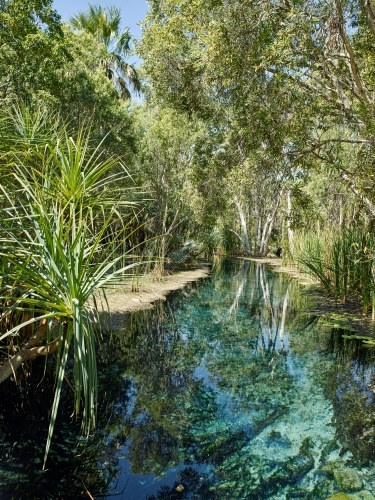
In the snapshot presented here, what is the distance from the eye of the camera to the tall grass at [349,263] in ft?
25.0

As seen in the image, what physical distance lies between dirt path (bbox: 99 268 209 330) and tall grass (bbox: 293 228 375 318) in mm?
4163

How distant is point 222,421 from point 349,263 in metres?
5.82

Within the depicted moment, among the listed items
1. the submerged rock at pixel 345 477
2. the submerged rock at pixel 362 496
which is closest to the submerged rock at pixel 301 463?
the submerged rock at pixel 345 477

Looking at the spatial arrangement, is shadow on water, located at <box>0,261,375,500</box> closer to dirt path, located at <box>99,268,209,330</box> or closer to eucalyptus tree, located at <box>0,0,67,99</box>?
dirt path, located at <box>99,268,209,330</box>

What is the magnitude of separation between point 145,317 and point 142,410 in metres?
4.40

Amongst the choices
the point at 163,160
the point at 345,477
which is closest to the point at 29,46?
the point at 163,160

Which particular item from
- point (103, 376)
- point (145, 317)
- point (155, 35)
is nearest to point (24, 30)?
point (155, 35)

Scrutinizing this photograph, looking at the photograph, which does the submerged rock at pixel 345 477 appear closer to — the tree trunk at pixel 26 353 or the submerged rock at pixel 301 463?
the submerged rock at pixel 301 463

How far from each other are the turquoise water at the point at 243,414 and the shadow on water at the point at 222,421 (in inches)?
0.5

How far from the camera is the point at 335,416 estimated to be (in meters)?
4.32

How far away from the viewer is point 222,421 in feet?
13.6

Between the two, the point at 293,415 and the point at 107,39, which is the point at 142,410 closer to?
the point at 293,415

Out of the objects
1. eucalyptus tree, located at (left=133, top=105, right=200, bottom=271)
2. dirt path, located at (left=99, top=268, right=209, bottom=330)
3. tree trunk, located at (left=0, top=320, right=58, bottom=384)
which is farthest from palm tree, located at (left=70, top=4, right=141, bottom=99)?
tree trunk, located at (left=0, top=320, right=58, bottom=384)

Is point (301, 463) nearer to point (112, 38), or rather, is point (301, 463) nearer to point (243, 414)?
point (243, 414)
